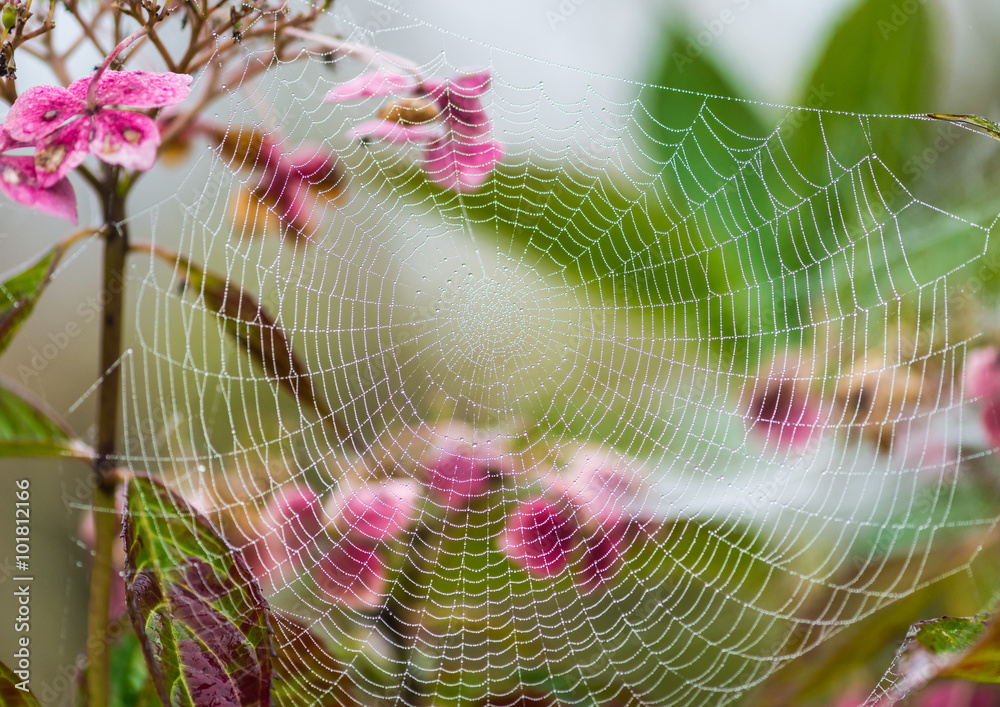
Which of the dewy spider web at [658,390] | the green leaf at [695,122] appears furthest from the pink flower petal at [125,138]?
the green leaf at [695,122]

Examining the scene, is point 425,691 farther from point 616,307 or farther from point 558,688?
point 616,307

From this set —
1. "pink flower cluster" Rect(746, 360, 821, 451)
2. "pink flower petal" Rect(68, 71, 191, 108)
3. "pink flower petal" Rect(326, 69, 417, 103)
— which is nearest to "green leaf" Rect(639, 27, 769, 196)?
"pink flower cluster" Rect(746, 360, 821, 451)

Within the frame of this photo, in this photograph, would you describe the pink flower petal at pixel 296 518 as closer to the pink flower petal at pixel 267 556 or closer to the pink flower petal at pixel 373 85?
the pink flower petal at pixel 267 556

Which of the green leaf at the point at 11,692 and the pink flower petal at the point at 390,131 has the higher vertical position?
the pink flower petal at the point at 390,131

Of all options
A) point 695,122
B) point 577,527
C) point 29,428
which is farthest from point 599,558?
point 695,122

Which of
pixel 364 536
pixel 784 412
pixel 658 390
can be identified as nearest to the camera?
pixel 364 536

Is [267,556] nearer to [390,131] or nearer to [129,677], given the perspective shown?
[129,677]
